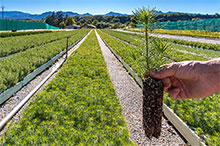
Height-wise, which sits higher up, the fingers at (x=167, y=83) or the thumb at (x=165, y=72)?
the thumb at (x=165, y=72)

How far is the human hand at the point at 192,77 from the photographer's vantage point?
1.92 meters

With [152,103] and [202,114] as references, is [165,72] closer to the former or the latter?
[152,103]

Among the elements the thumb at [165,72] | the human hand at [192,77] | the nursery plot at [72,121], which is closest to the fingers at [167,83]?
the human hand at [192,77]

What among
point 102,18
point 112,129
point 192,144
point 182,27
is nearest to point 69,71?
point 112,129

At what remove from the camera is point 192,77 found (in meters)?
2.03

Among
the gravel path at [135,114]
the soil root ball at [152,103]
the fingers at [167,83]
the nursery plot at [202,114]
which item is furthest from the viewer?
the gravel path at [135,114]

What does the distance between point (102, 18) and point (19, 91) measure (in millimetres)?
169698

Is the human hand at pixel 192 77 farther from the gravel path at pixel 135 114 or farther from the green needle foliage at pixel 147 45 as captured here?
the gravel path at pixel 135 114

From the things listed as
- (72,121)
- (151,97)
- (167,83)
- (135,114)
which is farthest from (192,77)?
(135,114)

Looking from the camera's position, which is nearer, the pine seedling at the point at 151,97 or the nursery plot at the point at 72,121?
the pine seedling at the point at 151,97

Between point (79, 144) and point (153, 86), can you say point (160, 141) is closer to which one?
point (79, 144)

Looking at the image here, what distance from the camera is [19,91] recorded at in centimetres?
614

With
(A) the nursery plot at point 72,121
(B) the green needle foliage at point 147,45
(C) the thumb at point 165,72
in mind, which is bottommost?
(A) the nursery plot at point 72,121

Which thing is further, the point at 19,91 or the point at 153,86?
the point at 19,91
